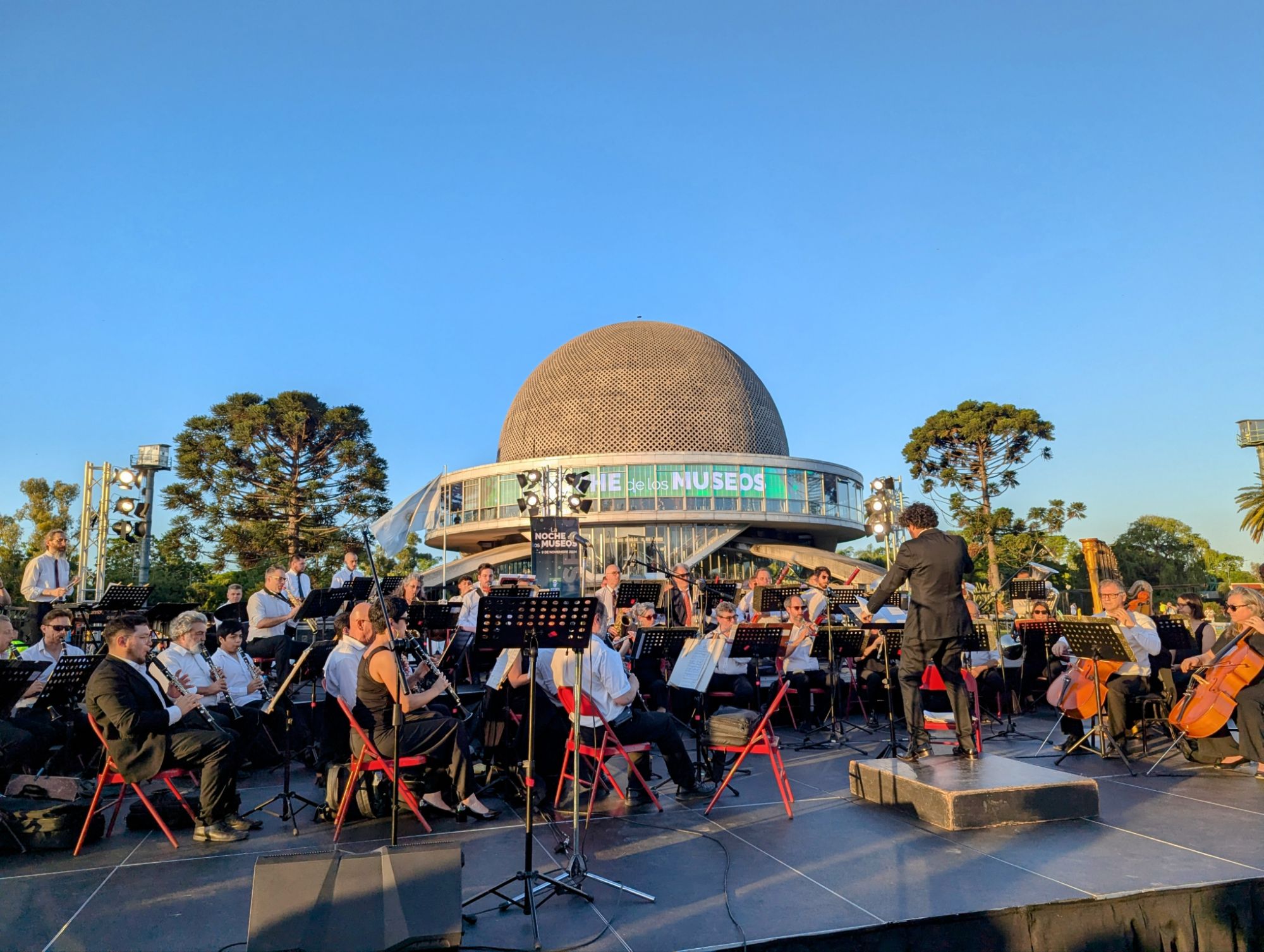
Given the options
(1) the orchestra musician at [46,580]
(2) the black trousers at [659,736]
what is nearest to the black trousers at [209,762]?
(2) the black trousers at [659,736]

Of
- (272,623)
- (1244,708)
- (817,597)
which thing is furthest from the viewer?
A: (817,597)

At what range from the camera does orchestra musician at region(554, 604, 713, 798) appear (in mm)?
6457

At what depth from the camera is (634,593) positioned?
41.5 feet

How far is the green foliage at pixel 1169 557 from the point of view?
145 ft

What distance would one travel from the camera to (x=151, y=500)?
72.3 feet

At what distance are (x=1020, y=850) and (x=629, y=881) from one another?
8.54ft

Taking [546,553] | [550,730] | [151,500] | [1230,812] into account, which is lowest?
[1230,812]

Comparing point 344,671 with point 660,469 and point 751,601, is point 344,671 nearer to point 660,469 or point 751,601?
point 751,601

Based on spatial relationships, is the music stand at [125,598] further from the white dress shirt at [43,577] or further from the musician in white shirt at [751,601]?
the musician in white shirt at [751,601]

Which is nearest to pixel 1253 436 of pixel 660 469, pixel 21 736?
pixel 660 469

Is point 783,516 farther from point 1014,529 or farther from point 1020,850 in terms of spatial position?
point 1020,850

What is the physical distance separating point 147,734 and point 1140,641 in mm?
9218

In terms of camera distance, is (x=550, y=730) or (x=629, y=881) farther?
(x=550, y=730)

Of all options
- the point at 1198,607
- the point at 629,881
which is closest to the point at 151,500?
the point at 629,881
